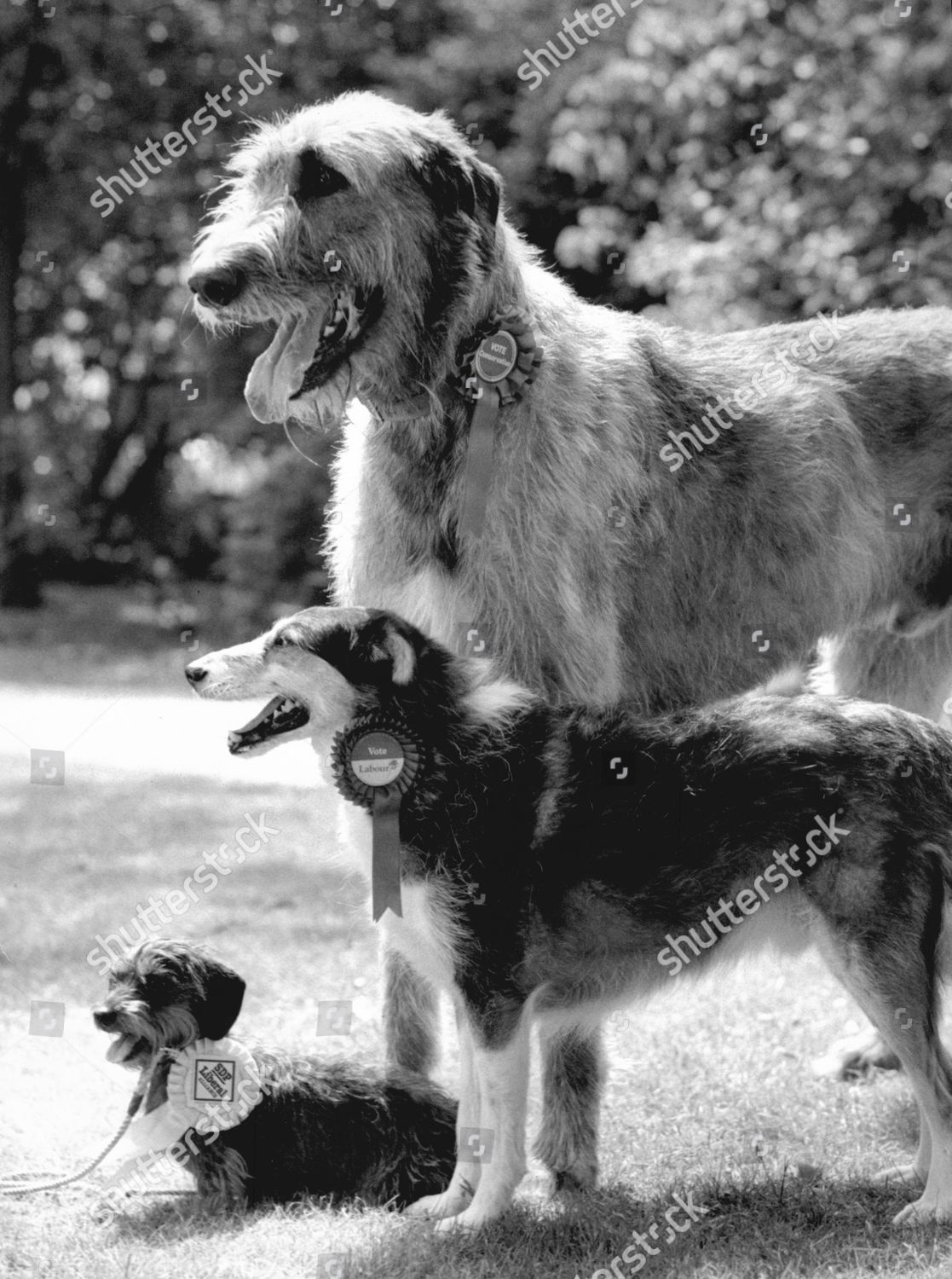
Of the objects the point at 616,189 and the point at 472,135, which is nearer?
the point at 616,189

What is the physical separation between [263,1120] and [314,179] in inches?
108

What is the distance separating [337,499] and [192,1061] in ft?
5.86

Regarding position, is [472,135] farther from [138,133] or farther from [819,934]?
[819,934]

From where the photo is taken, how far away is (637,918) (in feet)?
14.9

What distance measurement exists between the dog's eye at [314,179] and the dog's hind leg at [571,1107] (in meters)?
2.53

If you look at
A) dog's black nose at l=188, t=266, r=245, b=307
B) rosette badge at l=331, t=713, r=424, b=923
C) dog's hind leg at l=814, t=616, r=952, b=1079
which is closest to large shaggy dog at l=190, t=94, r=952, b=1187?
dog's black nose at l=188, t=266, r=245, b=307

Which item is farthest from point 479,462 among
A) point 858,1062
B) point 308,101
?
point 308,101

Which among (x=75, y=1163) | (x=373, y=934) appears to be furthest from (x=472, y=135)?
(x=75, y=1163)

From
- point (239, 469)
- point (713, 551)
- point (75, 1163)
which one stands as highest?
point (713, 551)

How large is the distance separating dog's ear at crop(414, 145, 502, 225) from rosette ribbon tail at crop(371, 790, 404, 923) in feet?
5.46

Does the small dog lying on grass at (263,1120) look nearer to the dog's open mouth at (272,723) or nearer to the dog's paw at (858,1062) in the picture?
the dog's open mouth at (272,723)

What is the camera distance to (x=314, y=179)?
456cm

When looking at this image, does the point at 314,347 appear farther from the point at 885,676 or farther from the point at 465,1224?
the point at 885,676

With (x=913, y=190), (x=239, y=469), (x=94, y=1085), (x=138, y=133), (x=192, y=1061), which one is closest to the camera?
(x=192, y=1061)
